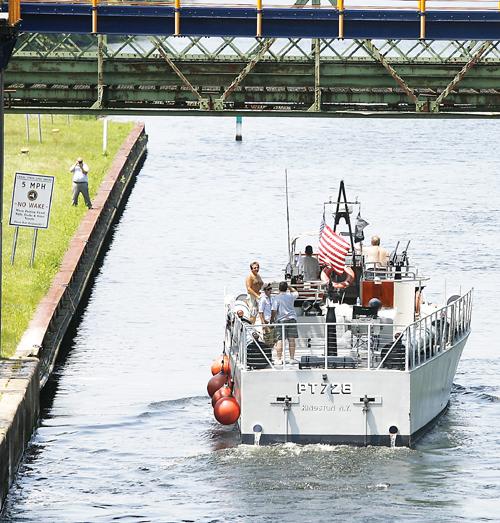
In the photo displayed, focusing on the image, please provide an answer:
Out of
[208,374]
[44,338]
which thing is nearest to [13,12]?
[44,338]

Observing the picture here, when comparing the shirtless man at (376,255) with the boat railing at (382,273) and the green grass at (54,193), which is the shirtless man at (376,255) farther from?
the green grass at (54,193)

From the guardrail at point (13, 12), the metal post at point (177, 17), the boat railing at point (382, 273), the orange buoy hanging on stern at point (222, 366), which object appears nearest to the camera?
the guardrail at point (13, 12)

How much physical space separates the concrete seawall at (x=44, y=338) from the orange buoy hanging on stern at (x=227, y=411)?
3166mm

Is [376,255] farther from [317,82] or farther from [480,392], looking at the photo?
[317,82]

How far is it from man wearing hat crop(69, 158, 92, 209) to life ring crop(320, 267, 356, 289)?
21389 mm

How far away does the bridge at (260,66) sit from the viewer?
34.1m

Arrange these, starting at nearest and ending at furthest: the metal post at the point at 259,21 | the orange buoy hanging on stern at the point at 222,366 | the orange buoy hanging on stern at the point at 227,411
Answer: the orange buoy hanging on stern at the point at 227,411, the orange buoy hanging on stern at the point at 222,366, the metal post at the point at 259,21

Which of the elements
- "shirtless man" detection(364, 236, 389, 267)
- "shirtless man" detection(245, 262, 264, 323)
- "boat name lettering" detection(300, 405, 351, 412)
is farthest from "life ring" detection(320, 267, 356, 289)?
"boat name lettering" detection(300, 405, 351, 412)

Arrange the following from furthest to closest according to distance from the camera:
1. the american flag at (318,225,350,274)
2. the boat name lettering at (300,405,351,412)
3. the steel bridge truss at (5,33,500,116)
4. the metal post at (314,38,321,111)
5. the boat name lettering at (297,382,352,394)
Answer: the steel bridge truss at (5,33,500,116) → the metal post at (314,38,321,111) → the american flag at (318,225,350,274) → the boat name lettering at (300,405,351,412) → the boat name lettering at (297,382,352,394)

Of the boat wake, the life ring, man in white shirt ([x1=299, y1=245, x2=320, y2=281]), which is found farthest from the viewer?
the boat wake

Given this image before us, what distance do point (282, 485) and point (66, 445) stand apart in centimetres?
504

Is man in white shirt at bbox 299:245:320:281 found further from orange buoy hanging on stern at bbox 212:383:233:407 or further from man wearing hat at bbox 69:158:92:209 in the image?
man wearing hat at bbox 69:158:92:209

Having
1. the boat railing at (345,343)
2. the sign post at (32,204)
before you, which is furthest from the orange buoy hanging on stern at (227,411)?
the sign post at (32,204)

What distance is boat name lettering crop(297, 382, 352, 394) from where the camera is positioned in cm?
2748
